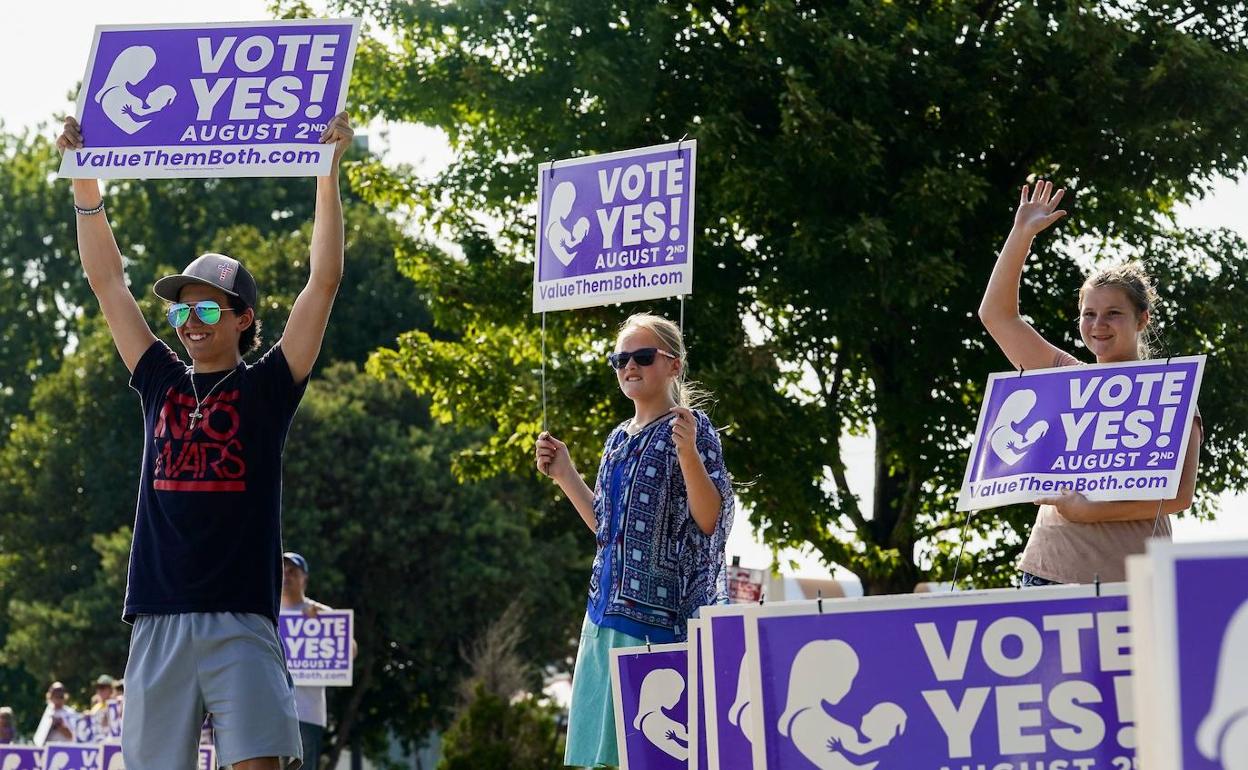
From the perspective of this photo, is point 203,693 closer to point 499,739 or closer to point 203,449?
point 203,449

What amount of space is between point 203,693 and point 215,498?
1.70 ft

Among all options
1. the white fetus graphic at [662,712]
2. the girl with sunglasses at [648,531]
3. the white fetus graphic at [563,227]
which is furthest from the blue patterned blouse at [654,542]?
the white fetus graphic at [563,227]

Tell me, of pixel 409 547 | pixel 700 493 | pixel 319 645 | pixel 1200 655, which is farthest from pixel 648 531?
pixel 409 547

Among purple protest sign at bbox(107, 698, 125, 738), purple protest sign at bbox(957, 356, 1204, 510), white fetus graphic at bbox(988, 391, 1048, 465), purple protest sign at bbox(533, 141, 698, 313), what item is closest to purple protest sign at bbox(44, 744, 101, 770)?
purple protest sign at bbox(533, 141, 698, 313)

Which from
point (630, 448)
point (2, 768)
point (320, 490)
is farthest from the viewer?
point (320, 490)

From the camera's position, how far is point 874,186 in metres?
16.5

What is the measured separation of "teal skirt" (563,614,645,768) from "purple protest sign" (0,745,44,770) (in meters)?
4.02

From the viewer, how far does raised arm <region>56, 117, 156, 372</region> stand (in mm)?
5340

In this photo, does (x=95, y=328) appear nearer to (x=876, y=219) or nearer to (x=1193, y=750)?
(x=876, y=219)

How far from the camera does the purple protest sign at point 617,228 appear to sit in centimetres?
723

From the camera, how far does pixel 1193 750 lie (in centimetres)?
261

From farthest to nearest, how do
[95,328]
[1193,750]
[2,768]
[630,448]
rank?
[95,328], [2,768], [630,448], [1193,750]

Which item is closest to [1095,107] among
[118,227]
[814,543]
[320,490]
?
[814,543]

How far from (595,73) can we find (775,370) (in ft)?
10.1
